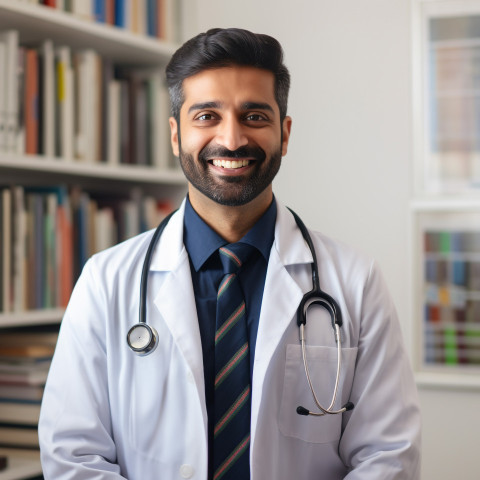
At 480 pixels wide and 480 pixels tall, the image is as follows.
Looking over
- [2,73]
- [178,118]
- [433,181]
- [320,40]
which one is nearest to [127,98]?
[2,73]

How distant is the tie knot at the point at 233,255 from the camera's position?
1.41 m

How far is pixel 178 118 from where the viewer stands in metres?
1.45

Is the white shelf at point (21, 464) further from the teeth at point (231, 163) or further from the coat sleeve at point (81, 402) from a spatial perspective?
the teeth at point (231, 163)

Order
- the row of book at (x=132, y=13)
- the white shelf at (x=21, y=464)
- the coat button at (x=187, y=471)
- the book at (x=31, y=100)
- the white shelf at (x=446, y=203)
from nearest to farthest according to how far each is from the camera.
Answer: the coat button at (x=187, y=471), the white shelf at (x=21, y=464), the book at (x=31, y=100), the row of book at (x=132, y=13), the white shelf at (x=446, y=203)

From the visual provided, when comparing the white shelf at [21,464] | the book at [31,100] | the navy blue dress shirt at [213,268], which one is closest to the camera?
the navy blue dress shirt at [213,268]

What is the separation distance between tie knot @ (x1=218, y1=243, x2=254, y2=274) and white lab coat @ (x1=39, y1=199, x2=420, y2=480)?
7cm

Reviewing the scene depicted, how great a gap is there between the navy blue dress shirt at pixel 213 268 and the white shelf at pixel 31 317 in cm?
69

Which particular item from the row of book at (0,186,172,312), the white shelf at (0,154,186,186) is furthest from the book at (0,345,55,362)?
the white shelf at (0,154,186,186)

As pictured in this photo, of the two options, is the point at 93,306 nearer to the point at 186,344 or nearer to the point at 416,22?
the point at 186,344

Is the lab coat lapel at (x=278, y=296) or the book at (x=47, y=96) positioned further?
the book at (x=47, y=96)

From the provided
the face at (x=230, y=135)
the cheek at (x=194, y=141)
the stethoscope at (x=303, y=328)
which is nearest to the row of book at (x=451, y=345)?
the stethoscope at (x=303, y=328)

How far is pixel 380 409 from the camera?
4.39 feet

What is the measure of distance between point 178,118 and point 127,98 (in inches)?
34.7

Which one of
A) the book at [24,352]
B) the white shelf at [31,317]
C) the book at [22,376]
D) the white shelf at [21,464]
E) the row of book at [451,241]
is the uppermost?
the row of book at [451,241]
